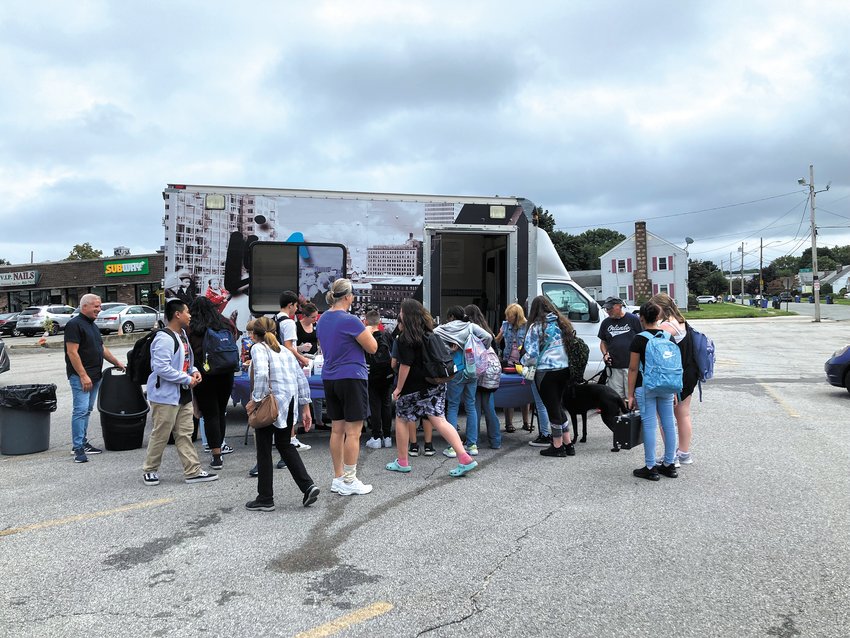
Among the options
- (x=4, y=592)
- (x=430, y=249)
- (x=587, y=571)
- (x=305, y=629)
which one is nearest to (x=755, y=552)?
(x=587, y=571)

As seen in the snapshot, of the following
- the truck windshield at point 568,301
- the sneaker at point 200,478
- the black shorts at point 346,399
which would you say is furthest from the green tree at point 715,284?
the sneaker at point 200,478

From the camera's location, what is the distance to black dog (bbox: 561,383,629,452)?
675cm

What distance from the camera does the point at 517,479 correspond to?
5879 mm

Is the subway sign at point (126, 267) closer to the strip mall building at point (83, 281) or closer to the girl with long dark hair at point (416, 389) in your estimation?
the strip mall building at point (83, 281)

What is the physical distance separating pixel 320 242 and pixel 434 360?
3.65 metres

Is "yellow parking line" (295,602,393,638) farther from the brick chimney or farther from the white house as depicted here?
the brick chimney

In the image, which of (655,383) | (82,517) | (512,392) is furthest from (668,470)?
(82,517)

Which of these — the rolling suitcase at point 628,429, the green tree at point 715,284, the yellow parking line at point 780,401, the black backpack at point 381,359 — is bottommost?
the yellow parking line at point 780,401

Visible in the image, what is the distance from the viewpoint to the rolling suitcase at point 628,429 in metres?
5.99

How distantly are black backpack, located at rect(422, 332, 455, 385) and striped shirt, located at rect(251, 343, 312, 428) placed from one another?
3.96 ft

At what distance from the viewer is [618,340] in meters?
7.91

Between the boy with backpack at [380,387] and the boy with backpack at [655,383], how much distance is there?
105 inches

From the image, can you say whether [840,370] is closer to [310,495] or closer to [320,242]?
[320,242]

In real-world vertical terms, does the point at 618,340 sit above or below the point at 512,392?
above
